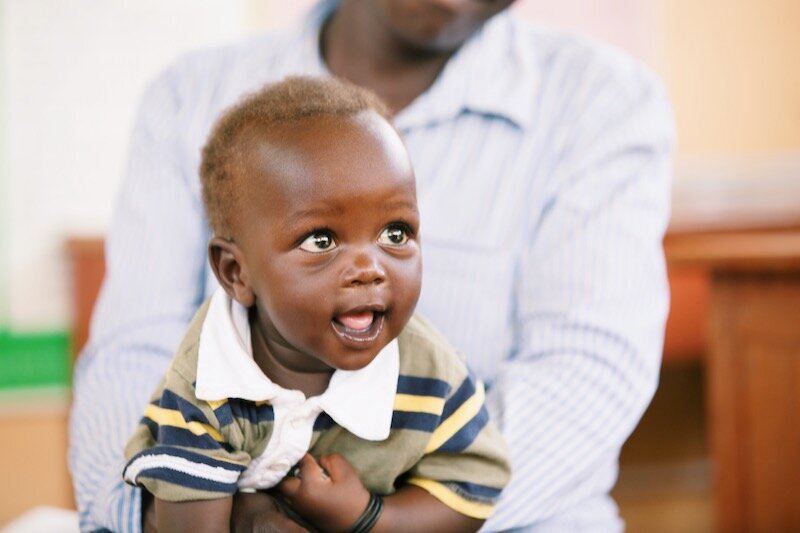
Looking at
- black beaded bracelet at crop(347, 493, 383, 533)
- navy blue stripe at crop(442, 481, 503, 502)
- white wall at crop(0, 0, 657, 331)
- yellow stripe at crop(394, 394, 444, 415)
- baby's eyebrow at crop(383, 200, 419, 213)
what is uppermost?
white wall at crop(0, 0, 657, 331)

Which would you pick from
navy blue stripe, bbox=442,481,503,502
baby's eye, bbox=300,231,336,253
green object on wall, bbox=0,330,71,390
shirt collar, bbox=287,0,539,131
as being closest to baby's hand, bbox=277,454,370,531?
navy blue stripe, bbox=442,481,503,502

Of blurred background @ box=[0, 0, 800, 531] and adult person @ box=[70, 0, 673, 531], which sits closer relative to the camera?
adult person @ box=[70, 0, 673, 531]

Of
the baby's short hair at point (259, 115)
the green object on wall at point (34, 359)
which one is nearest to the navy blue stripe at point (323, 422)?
the baby's short hair at point (259, 115)

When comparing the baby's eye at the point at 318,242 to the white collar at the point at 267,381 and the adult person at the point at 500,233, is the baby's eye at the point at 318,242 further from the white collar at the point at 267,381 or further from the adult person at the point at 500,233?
the adult person at the point at 500,233

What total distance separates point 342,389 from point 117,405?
0.44 m

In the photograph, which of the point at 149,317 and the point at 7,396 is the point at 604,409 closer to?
the point at 149,317

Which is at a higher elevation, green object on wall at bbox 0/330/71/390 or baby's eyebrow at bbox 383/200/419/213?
green object on wall at bbox 0/330/71/390

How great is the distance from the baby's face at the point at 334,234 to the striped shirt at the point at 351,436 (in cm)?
9

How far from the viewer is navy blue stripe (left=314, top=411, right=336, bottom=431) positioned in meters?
1.02

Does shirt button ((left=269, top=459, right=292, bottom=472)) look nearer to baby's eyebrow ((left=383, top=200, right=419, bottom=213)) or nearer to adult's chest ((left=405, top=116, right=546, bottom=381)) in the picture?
baby's eyebrow ((left=383, top=200, right=419, bottom=213))

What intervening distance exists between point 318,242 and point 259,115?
0.50ft

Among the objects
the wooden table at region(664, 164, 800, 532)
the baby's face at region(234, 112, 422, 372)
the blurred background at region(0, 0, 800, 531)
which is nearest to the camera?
the baby's face at region(234, 112, 422, 372)

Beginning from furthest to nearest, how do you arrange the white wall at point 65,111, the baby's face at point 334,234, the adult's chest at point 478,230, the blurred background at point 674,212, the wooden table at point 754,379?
the white wall at point 65,111
the blurred background at point 674,212
the wooden table at point 754,379
the adult's chest at point 478,230
the baby's face at point 334,234

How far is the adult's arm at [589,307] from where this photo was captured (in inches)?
48.5
